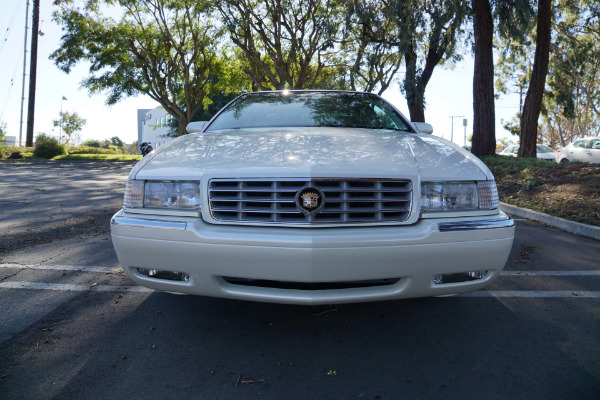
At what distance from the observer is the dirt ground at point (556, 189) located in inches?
268

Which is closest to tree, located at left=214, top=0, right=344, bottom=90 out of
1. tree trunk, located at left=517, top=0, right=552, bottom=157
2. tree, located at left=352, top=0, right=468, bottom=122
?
tree, located at left=352, top=0, right=468, bottom=122

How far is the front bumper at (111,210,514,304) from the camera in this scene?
226 centimetres

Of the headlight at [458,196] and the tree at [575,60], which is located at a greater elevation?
the tree at [575,60]

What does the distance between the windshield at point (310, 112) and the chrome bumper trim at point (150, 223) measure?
1386 mm

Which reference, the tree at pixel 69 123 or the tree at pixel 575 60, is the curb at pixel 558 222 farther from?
the tree at pixel 69 123

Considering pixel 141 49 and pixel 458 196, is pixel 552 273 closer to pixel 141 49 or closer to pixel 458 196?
pixel 458 196

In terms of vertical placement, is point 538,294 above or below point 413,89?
below

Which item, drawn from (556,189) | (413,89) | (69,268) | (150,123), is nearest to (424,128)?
(69,268)

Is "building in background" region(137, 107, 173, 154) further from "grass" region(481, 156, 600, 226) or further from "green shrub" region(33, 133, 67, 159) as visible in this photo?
"grass" region(481, 156, 600, 226)

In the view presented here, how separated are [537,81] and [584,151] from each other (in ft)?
24.6

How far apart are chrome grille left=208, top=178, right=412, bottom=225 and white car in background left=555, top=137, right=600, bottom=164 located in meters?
19.9

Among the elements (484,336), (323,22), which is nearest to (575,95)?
(323,22)

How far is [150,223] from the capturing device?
250cm

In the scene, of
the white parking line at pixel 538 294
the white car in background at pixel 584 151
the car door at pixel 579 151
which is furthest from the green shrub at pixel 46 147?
the white parking line at pixel 538 294
